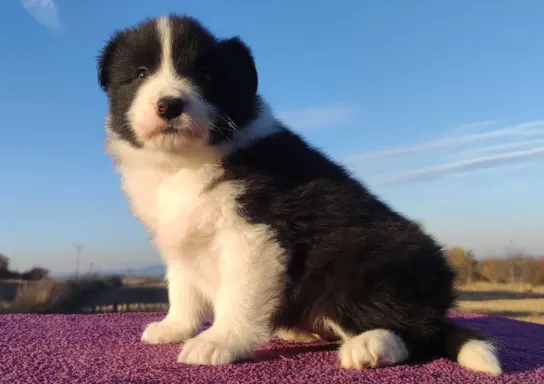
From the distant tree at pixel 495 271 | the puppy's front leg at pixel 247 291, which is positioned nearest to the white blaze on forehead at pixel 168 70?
the puppy's front leg at pixel 247 291

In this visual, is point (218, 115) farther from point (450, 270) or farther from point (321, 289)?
point (450, 270)

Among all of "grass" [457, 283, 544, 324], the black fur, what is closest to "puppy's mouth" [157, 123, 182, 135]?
the black fur

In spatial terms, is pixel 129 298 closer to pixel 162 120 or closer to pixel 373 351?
pixel 162 120

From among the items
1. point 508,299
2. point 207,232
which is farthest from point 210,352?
point 508,299

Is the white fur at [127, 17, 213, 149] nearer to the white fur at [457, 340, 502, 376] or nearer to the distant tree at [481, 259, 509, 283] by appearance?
the white fur at [457, 340, 502, 376]

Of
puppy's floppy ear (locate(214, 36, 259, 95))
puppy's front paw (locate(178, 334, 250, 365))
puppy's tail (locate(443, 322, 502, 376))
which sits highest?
puppy's floppy ear (locate(214, 36, 259, 95))

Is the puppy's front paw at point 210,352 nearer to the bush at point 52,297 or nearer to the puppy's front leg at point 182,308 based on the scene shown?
the puppy's front leg at point 182,308

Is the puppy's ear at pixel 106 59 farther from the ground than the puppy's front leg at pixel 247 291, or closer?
farther from the ground
